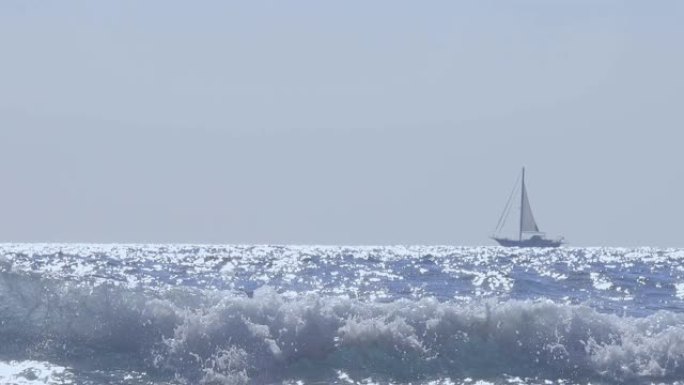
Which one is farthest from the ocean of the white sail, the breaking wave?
the white sail

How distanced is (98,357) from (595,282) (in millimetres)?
23760

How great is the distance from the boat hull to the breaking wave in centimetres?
8194

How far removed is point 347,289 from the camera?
120ft

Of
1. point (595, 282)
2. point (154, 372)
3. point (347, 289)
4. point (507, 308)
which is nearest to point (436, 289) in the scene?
point (347, 289)

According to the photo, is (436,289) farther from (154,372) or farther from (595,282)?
(154,372)

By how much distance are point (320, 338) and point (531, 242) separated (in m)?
84.2

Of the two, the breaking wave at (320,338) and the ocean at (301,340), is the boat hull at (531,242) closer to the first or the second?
the ocean at (301,340)

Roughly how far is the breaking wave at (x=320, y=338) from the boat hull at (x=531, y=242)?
8194cm

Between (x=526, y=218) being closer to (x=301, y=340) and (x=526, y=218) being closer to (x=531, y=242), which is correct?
(x=531, y=242)

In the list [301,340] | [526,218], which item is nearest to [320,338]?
[301,340]

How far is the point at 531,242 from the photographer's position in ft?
338

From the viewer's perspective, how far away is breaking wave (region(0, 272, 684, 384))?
19406 millimetres

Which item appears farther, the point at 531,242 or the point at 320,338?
the point at 531,242

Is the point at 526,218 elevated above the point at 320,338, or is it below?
above
